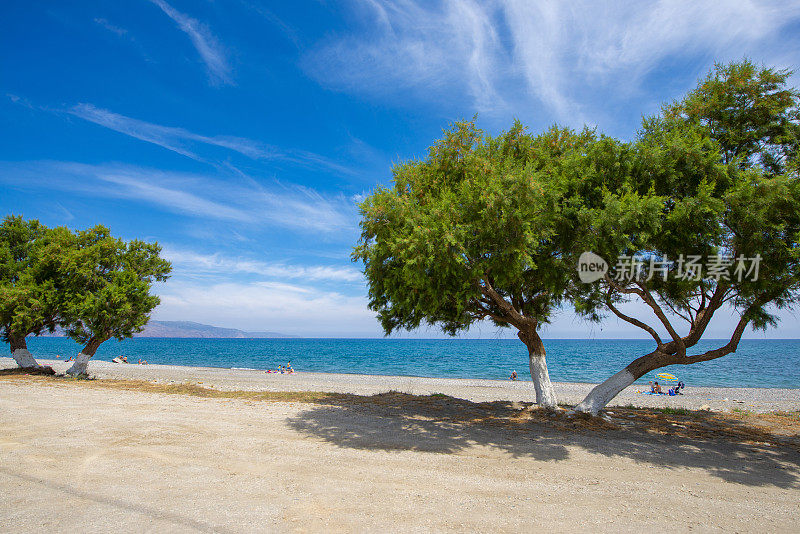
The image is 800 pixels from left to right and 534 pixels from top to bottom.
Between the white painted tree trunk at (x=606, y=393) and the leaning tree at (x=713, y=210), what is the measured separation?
1624mm

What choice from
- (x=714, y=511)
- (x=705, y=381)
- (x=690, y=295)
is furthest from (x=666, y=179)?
(x=705, y=381)

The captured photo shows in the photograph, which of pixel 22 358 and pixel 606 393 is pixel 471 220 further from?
pixel 22 358

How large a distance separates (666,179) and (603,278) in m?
2.86

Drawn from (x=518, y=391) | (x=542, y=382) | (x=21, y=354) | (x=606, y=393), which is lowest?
(x=518, y=391)

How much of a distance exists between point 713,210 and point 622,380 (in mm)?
6024

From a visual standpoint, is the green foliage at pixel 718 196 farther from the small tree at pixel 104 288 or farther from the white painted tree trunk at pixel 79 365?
the white painted tree trunk at pixel 79 365

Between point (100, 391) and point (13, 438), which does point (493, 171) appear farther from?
point (100, 391)

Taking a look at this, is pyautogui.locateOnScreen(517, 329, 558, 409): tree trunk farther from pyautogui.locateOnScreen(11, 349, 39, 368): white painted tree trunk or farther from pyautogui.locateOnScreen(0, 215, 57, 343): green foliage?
pyautogui.locateOnScreen(11, 349, 39, 368): white painted tree trunk

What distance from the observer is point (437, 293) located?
1017cm

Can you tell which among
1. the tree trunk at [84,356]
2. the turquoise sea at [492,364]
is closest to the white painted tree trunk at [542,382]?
the tree trunk at [84,356]

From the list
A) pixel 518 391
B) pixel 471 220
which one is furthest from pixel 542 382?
pixel 518 391

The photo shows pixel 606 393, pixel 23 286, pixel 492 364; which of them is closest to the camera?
pixel 606 393

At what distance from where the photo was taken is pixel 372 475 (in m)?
7.12

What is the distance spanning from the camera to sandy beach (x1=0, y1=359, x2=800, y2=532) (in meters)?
5.31
